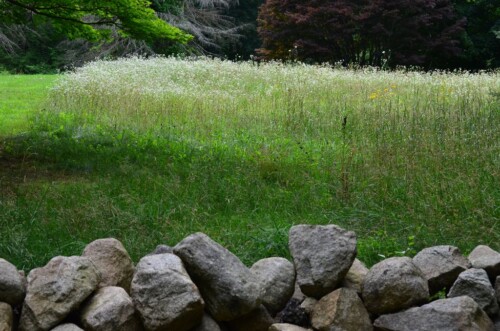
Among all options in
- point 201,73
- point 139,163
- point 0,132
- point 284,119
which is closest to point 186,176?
point 139,163

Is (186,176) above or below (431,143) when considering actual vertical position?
below

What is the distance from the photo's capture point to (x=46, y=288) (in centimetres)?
369

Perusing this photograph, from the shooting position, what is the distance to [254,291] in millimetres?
3834

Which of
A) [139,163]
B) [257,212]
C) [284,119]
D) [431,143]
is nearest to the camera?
[257,212]

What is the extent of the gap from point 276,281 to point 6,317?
5.13 ft

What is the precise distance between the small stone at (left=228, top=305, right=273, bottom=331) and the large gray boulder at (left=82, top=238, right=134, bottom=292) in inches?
28.6

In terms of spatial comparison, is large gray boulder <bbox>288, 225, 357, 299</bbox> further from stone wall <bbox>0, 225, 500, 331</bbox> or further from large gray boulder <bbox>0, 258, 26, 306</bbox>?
large gray boulder <bbox>0, 258, 26, 306</bbox>

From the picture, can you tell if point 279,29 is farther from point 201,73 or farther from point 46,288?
point 46,288

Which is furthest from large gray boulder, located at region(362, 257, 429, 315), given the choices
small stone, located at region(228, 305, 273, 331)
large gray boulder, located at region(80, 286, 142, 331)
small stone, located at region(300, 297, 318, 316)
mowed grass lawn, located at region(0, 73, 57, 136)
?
mowed grass lawn, located at region(0, 73, 57, 136)

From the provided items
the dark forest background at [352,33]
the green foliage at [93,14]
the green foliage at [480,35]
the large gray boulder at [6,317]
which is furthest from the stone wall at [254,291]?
the green foliage at [480,35]

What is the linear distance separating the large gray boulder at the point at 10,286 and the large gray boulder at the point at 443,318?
2109 mm

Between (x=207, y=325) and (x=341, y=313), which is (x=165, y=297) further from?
(x=341, y=313)

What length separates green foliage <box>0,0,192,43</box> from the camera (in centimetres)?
848

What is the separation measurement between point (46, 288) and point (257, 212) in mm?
2668
